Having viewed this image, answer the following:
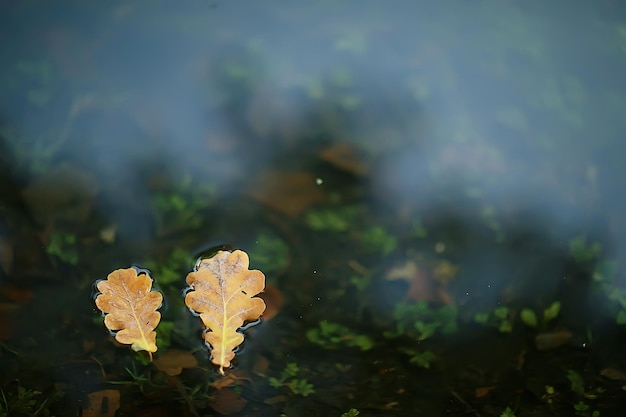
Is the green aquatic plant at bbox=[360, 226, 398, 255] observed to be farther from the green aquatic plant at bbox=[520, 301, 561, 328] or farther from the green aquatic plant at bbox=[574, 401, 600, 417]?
the green aquatic plant at bbox=[574, 401, 600, 417]

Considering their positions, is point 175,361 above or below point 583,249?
below

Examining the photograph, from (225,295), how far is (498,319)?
358 mm

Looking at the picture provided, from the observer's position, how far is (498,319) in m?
1.00

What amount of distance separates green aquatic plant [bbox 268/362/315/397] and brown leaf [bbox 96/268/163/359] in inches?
7.0

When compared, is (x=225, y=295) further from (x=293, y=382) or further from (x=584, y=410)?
(x=584, y=410)

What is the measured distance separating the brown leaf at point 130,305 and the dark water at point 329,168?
1cm

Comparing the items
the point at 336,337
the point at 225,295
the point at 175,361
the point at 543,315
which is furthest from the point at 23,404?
the point at 543,315

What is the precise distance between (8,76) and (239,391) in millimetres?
511

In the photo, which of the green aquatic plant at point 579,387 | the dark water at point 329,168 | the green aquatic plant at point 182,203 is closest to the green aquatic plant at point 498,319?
the dark water at point 329,168

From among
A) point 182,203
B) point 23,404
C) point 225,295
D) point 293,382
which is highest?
point 182,203

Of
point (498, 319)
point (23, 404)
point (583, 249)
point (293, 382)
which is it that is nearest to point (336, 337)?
point (293, 382)

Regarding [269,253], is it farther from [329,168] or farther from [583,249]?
[583,249]

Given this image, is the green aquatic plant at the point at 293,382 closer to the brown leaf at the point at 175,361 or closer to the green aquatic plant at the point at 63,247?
the brown leaf at the point at 175,361

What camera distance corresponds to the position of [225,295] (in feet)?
3.22
